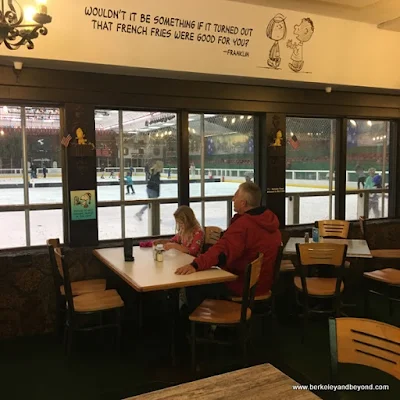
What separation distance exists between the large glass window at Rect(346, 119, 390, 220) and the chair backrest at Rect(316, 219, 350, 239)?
98 cm

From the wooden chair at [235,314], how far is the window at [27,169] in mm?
1920

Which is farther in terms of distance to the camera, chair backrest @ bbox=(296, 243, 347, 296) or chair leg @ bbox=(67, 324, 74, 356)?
chair backrest @ bbox=(296, 243, 347, 296)

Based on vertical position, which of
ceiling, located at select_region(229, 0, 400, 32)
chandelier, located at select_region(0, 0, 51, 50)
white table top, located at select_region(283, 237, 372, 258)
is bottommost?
white table top, located at select_region(283, 237, 372, 258)

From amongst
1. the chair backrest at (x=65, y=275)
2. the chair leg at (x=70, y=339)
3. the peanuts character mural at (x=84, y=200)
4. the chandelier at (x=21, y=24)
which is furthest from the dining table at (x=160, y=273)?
the chandelier at (x=21, y=24)

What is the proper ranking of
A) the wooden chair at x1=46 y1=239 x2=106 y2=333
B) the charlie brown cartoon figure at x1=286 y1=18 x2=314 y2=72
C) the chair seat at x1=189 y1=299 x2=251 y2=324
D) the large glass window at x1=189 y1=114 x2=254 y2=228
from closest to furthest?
1. the chair seat at x1=189 y1=299 x2=251 y2=324
2. the wooden chair at x1=46 y1=239 x2=106 y2=333
3. the charlie brown cartoon figure at x1=286 y1=18 x2=314 y2=72
4. the large glass window at x1=189 y1=114 x2=254 y2=228

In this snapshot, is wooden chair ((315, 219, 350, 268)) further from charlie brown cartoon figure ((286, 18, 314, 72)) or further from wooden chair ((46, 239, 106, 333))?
wooden chair ((46, 239, 106, 333))

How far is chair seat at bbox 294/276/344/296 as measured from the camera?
380 cm

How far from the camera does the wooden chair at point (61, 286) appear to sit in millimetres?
3588

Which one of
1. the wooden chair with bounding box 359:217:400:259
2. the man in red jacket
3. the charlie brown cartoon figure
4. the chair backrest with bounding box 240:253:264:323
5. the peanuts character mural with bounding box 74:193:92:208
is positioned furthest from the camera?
the wooden chair with bounding box 359:217:400:259

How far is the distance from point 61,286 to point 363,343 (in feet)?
9.03

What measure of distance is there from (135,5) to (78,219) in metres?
2.00

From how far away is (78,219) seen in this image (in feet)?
13.5

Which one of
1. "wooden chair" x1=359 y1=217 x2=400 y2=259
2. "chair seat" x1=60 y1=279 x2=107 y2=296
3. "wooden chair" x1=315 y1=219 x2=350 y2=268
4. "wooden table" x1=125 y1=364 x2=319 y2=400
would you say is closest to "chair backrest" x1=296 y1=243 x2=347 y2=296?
"wooden chair" x1=359 y1=217 x2=400 y2=259

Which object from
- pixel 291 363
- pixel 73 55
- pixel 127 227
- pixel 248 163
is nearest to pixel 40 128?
pixel 73 55
